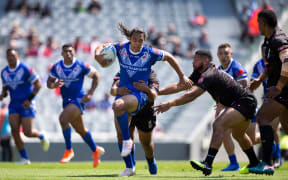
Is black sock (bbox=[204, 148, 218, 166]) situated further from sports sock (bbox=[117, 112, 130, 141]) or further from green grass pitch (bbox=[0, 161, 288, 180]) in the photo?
sports sock (bbox=[117, 112, 130, 141])

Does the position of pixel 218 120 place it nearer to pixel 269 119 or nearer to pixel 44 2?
pixel 269 119

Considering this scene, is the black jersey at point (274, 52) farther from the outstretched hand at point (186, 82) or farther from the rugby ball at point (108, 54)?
the rugby ball at point (108, 54)

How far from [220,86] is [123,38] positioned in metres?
18.0

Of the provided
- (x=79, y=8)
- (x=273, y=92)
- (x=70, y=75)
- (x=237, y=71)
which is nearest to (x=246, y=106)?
(x=273, y=92)

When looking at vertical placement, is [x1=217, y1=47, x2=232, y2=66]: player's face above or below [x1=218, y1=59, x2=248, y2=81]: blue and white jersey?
above

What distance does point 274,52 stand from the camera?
9234 mm

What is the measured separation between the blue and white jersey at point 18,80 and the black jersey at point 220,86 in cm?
678

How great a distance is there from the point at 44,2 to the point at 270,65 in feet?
78.6

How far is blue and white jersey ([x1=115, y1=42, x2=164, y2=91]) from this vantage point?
1006 centimetres

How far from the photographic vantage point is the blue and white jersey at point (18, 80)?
14.9 metres

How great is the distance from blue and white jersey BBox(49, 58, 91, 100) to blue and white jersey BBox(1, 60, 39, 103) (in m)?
1.21

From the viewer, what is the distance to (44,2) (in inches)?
1253

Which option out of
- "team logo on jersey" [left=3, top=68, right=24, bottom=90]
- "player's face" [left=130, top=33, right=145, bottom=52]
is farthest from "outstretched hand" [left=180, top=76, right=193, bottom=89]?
"team logo on jersey" [left=3, top=68, right=24, bottom=90]

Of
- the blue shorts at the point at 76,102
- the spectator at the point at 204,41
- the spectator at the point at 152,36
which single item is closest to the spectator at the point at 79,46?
the spectator at the point at 152,36
